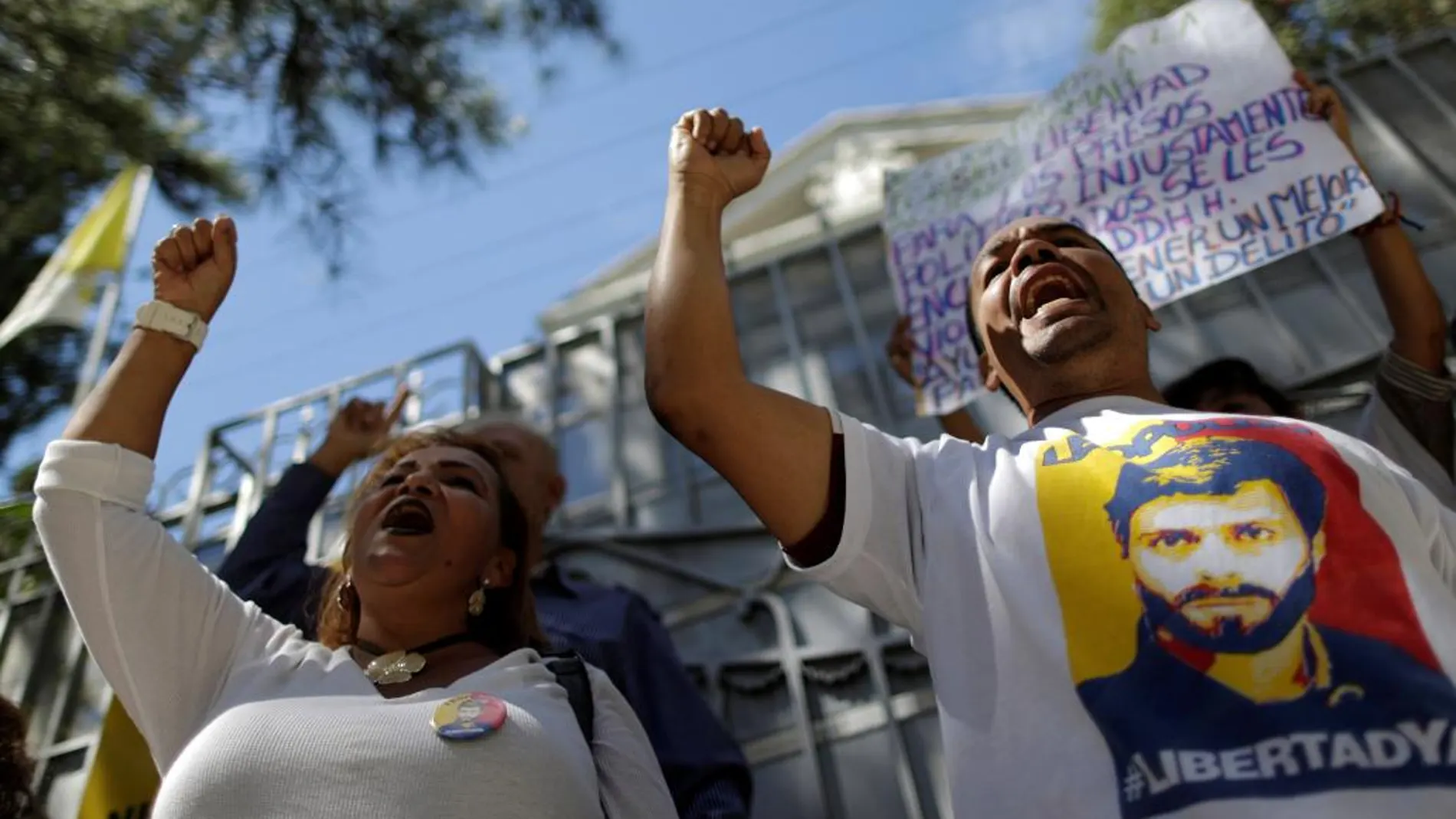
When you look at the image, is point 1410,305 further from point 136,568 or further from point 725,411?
point 136,568

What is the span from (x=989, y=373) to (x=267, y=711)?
1245mm

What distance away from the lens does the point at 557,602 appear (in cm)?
289

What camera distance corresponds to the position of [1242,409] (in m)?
2.53

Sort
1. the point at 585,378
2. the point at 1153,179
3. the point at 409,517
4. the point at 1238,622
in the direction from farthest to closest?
the point at 585,378
the point at 1153,179
the point at 409,517
the point at 1238,622

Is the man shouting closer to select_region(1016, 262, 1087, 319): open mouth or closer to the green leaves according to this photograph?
select_region(1016, 262, 1087, 319): open mouth

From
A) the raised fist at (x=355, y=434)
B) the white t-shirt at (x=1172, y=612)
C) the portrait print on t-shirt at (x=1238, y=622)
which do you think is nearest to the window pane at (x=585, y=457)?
the raised fist at (x=355, y=434)

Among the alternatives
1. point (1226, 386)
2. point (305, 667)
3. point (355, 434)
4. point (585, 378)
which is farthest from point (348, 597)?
point (585, 378)

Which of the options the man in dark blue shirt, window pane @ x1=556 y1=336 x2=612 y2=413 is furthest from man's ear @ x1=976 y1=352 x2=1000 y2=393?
window pane @ x1=556 y1=336 x2=612 y2=413

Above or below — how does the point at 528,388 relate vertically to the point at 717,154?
above

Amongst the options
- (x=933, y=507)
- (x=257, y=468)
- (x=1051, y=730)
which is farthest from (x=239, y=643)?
(x=257, y=468)

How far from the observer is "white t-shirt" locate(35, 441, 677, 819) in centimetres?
155

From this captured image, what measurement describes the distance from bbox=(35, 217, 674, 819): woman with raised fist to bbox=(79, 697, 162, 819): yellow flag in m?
1.11

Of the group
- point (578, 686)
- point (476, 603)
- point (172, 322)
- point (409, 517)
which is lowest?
point (578, 686)

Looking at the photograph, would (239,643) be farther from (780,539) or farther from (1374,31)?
(1374,31)
